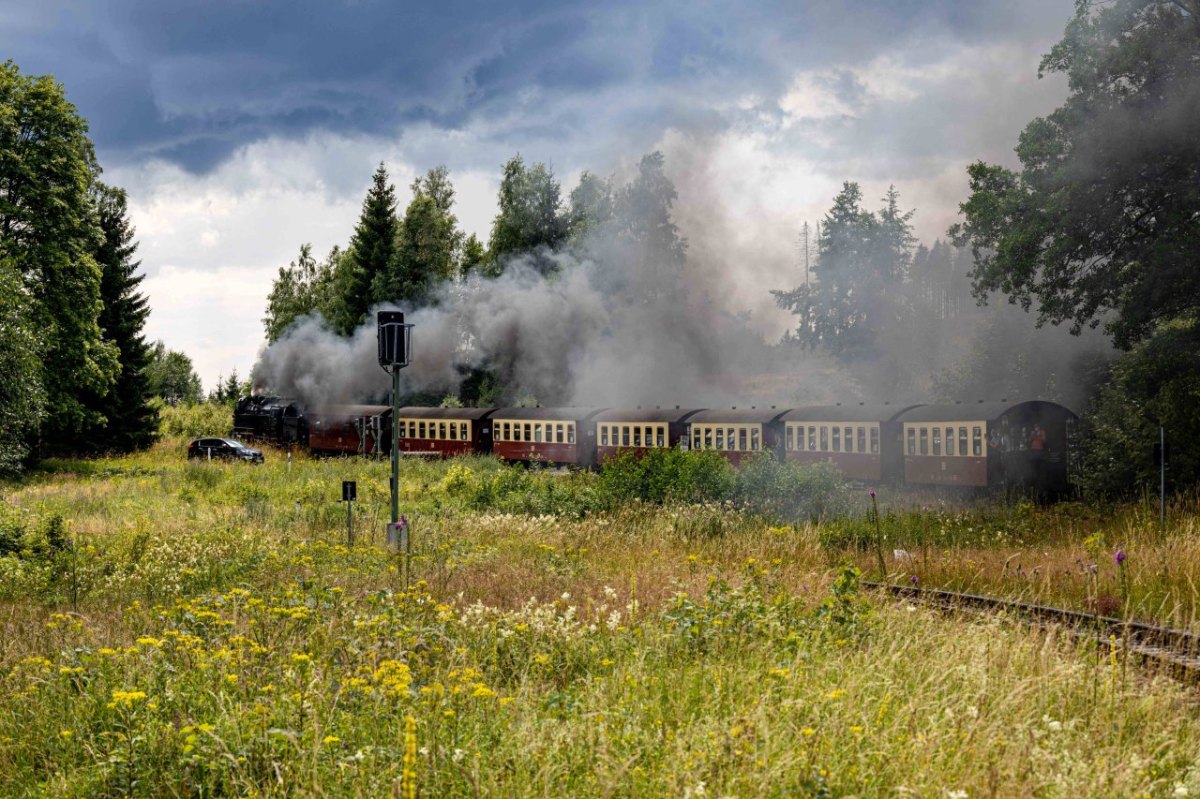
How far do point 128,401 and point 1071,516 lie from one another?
1358 inches

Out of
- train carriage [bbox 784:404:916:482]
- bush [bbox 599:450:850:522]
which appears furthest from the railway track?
train carriage [bbox 784:404:916:482]

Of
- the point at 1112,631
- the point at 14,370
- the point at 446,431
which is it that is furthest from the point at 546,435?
the point at 1112,631

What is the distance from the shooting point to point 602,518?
1541 centimetres

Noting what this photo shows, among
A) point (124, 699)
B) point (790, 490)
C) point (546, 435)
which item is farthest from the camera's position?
point (546, 435)

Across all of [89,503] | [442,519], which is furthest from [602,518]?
[89,503]

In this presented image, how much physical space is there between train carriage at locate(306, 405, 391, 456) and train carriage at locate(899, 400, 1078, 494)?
18.0m

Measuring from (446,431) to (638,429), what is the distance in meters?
8.86

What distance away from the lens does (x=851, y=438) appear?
2314cm

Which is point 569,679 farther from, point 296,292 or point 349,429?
point 296,292

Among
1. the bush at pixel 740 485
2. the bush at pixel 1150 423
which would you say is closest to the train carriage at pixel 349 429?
the bush at pixel 740 485

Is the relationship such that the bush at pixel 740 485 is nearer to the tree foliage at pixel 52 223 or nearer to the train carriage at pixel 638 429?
the train carriage at pixel 638 429

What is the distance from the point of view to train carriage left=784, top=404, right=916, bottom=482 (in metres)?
22.3

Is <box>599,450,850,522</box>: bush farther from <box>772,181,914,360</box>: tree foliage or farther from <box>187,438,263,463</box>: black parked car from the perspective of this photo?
<box>772,181,914,360</box>: tree foliage

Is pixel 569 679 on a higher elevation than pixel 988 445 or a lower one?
lower
